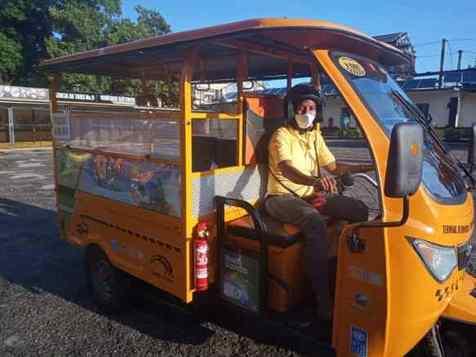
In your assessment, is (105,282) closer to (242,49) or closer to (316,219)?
(316,219)

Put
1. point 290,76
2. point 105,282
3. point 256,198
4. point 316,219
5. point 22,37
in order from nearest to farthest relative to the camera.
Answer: point 316,219
point 256,198
point 105,282
point 290,76
point 22,37

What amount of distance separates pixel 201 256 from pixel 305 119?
4.03 feet

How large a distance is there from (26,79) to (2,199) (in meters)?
21.2

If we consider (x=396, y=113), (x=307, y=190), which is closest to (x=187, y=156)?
(x=307, y=190)

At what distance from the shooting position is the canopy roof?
7.20ft

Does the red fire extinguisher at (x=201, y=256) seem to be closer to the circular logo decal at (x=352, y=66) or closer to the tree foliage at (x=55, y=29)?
the circular logo decal at (x=352, y=66)

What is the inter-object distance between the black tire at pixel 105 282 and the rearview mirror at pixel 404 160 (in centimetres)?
265

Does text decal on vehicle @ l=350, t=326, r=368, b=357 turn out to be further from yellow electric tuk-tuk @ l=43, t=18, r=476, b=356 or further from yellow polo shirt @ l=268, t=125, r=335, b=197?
yellow polo shirt @ l=268, t=125, r=335, b=197

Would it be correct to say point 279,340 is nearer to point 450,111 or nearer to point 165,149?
point 165,149

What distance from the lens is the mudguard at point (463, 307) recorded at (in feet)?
6.89

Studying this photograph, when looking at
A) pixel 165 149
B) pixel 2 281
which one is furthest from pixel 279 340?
pixel 2 281

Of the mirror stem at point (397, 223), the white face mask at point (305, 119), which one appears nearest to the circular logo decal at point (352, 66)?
the white face mask at point (305, 119)

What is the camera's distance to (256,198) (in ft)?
11.1

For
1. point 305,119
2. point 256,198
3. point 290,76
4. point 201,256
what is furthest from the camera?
point 290,76
